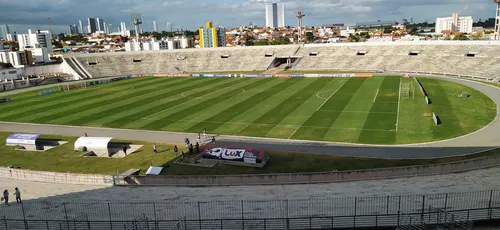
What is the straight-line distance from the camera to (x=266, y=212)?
1838cm

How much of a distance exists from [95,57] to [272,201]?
95.8m

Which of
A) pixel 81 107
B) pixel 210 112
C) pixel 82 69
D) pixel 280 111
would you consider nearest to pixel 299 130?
pixel 280 111

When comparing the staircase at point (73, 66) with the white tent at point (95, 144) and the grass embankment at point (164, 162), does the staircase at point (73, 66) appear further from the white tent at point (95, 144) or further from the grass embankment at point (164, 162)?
the white tent at point (95, 144)

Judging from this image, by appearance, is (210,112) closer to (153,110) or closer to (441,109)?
(153,110)

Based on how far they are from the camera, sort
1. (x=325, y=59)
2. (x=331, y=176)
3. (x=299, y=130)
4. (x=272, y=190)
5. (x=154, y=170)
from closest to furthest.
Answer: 1. (x=272, y=190)
2. (x=331, y=176)
3. (x=154, y=170)
4. (x=299, y=130)
5. (x=325, y=59)

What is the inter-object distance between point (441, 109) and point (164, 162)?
32.4 m

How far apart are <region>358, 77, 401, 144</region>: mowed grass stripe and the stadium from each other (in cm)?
19

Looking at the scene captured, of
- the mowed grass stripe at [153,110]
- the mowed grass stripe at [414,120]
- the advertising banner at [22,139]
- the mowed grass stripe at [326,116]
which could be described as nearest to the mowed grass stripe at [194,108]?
the mowed grass stripe at [153,110]

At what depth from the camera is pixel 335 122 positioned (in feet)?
133

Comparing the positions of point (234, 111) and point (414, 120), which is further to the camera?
point (234, 111)

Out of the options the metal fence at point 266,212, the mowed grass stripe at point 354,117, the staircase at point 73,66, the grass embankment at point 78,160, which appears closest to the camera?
the metal fence at point 266,212

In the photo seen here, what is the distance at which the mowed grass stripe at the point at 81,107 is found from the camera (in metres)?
49.0

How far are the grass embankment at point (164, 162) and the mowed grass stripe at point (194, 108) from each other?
20.4ft

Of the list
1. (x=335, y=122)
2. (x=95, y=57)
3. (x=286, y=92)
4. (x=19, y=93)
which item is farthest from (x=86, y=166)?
(x=95, y=57)
